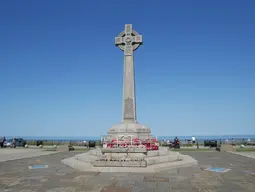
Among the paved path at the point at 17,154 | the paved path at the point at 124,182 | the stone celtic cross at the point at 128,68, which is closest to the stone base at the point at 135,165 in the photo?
the paved path at the point at 124,182

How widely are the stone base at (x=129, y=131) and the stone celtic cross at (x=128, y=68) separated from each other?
71cm

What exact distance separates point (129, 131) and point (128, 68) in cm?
493

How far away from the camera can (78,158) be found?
15.6 m

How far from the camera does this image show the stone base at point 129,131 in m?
17.2

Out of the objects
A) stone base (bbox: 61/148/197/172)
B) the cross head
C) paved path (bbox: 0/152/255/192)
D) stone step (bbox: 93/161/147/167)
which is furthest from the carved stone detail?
paved path (bbox: 0/152/255/192)

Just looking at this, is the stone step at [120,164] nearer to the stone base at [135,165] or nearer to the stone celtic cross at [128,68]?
the stone base at [135,165]

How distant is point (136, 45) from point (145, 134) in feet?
22.7

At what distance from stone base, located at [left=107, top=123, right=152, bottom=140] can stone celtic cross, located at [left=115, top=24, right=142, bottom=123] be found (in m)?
0.71

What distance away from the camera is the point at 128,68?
19328 mm

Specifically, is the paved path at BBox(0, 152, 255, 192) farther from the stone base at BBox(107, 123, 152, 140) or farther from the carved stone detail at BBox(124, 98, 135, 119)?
the carved stone detail at BBox(124, 98, 135, 119)

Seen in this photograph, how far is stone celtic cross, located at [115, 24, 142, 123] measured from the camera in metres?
18.6

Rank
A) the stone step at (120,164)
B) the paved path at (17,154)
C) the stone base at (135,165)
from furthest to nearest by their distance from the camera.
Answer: the paved path at (17,154), the stone step at (120,164), the stone base at (135,165)

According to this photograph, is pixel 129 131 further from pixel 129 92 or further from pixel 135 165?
pixel 135 165

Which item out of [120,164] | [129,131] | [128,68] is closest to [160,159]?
[120,164]
